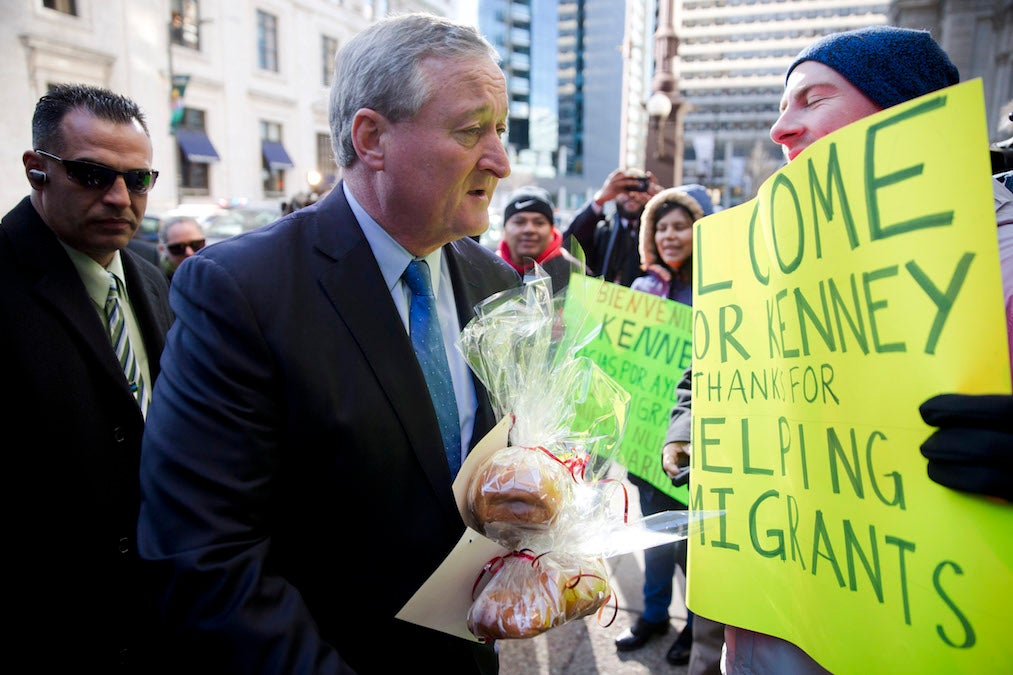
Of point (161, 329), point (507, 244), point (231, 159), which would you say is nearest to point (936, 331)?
point (161, 329)

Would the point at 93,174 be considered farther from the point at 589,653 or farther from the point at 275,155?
the point at 275,155

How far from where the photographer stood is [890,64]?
1.29m

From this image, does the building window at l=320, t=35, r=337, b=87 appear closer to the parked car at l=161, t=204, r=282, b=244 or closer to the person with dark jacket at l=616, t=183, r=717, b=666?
the parked car at l=161, t=204, r=282, b=244

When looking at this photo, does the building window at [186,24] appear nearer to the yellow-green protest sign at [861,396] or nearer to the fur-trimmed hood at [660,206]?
the fur-trimmed hood at [660,206]

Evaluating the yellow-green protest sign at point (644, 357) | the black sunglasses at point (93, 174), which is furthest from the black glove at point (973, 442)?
the black sunglasses at point (93, 174)

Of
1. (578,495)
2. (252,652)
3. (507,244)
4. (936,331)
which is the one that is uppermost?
(507,244)

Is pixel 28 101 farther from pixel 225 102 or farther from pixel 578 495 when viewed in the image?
pixel 578 495

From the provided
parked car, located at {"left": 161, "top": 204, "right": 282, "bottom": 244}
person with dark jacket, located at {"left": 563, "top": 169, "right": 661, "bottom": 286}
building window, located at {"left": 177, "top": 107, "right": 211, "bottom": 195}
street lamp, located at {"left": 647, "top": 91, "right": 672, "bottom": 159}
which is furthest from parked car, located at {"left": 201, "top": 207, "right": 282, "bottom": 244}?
person with dark jacket, located at {"left": 563, "top": 169, "right": 661, "bottom": 286}

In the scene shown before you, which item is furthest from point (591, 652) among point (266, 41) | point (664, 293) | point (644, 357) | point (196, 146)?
point (266, 41)

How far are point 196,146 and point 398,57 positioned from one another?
2869 centimetres

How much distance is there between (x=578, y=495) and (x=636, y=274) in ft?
11.2

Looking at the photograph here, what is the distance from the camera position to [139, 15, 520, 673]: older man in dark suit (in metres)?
1.12

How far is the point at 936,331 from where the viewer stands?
872 mm

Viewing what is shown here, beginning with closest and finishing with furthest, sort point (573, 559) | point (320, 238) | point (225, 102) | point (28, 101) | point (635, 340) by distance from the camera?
point (573, 559), point (320, 238), point (635, 340), point (28, 101), point (225, 102)
